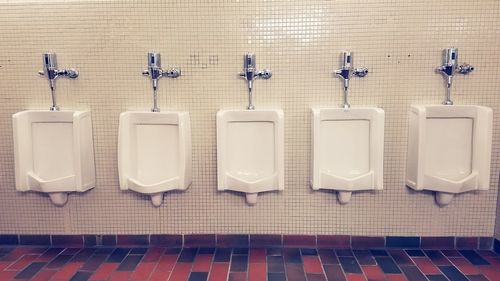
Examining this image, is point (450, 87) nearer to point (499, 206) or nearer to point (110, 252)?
point (499, 206)

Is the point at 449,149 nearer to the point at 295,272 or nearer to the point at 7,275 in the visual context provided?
the point at 295,272

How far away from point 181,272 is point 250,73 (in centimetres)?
119

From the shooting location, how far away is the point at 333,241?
2.55 m

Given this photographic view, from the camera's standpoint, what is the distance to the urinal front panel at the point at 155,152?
2.38 meters

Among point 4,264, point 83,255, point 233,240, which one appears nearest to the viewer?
point 4,264

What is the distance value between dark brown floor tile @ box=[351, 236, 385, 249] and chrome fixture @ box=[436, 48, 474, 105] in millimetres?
936

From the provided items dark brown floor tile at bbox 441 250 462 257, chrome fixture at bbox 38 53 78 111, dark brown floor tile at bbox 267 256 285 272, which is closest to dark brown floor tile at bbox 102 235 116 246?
chrome fixture at bbox 38 53 78 111

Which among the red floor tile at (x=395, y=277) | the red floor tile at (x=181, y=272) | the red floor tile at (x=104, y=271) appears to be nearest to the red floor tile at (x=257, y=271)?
the red floor tile at (x=181, y=272)

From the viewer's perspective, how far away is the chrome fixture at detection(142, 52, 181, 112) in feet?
7.67

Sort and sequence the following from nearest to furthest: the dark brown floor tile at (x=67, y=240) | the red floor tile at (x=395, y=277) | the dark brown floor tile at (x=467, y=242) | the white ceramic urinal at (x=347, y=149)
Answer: the red floor tile at (x=395, y=277) → the white ceramic urinal at (x=347, y=149) → the dark brown floor tile at (x=467, y=242) → the dark brown floor tile at (x=67, y=240)

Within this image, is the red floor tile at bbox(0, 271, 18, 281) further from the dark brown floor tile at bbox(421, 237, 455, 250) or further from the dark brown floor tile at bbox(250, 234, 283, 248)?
the dark brown floor tile at bbox(421, 237, 455, 250)

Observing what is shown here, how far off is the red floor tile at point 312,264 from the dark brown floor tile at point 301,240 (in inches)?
6.2

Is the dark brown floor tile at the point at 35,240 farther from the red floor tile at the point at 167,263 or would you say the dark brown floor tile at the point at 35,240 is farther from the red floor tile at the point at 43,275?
the red floor tile at the point at 167,263

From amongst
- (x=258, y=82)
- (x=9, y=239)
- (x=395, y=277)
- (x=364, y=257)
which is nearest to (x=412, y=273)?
(x=395, y=277)
